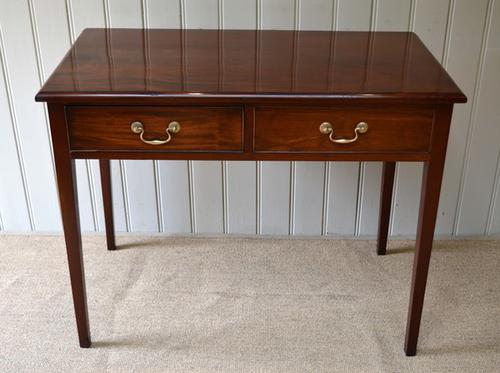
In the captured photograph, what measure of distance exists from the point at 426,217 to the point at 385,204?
538 mm

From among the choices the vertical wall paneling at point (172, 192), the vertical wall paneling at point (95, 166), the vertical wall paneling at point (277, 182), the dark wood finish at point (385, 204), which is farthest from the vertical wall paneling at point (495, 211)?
the vertical wall paneling at point (95, 166)

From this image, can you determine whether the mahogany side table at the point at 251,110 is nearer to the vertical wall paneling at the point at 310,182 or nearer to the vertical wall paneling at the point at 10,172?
the vertical wall paneling at the point at 310,182

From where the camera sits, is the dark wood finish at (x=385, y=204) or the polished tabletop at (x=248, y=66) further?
the dark wood finish at (x=385, y=204)

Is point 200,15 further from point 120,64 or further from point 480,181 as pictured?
point 480,181

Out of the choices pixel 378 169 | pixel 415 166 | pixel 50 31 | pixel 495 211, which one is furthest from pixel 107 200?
pixel 495 211

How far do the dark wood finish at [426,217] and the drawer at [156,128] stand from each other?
466 mm

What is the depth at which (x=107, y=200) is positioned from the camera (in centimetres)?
223

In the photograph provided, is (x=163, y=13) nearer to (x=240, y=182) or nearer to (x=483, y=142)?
(x=240, y=182)

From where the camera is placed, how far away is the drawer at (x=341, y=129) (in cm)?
156

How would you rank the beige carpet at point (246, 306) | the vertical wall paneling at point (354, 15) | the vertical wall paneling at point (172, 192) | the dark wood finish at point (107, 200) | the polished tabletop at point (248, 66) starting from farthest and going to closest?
1. the vertical wall paneling at point (172, 192)
2. the dark wood finish at point (107, 200)
3. the vertical wall paneling at point (354, 15)
4. the beige carpet at point (246, 306)
5. the polished tabletop at point (248, 66)

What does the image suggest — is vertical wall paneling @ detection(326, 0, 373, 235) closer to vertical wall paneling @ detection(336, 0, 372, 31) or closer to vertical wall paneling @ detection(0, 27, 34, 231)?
vertical wall paneling @ detection(336, 0, 372, 31)

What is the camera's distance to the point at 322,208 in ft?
7.72

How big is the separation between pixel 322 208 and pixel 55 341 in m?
0.99

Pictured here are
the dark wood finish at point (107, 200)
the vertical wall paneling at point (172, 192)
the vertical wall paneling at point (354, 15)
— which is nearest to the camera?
the vertical wall paneling at point (354, 15)
